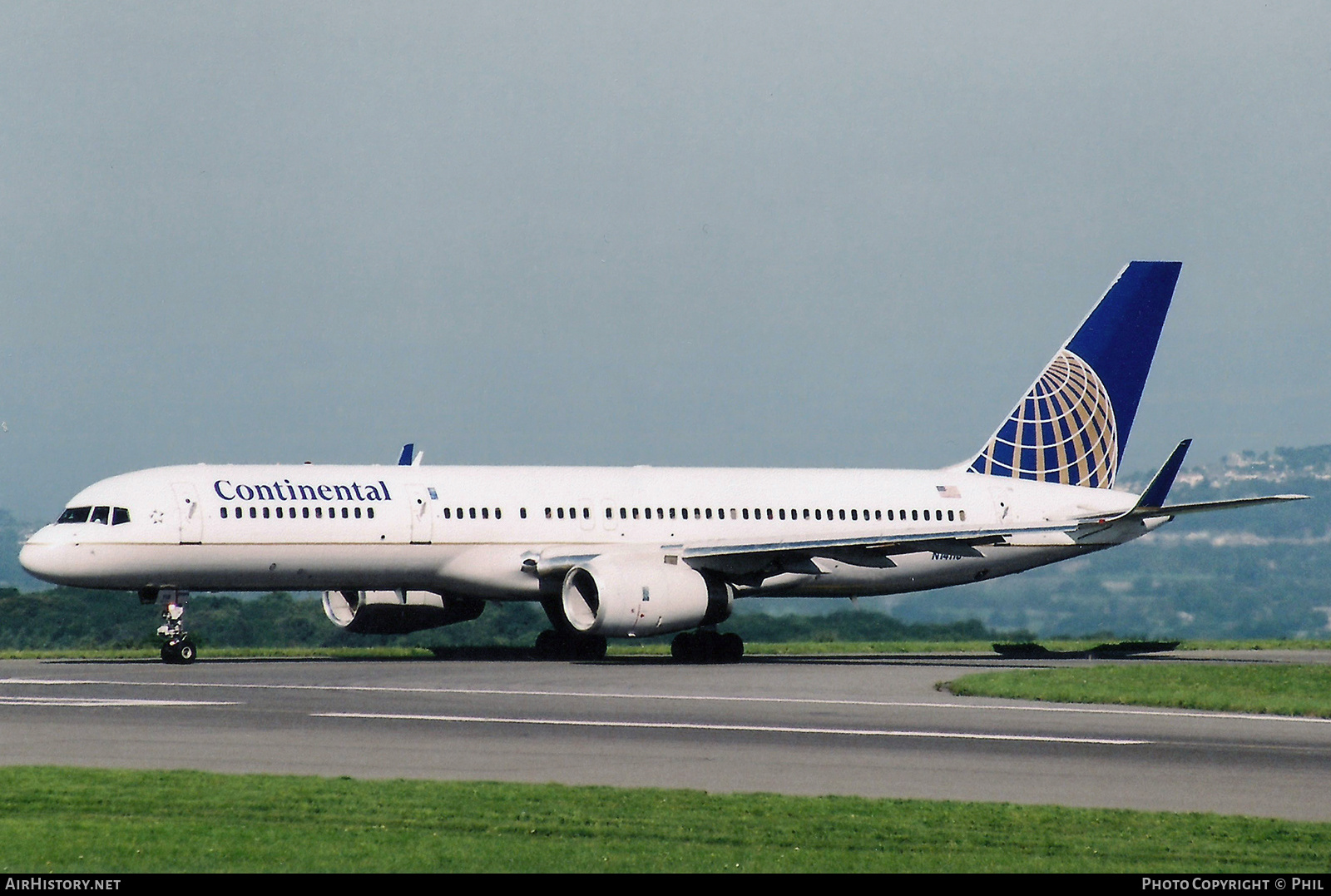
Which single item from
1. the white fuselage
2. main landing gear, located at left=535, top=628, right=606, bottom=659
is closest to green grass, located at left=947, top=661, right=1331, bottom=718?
the white fuselage

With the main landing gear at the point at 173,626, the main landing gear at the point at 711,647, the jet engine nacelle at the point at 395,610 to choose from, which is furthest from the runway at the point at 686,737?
the jet engine nacelle at the point at 395,610

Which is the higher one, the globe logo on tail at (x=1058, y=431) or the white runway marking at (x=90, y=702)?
the globe logo on tail at (x=1058, y=431)

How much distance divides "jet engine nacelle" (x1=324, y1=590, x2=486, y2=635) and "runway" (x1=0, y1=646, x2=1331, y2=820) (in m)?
9.21

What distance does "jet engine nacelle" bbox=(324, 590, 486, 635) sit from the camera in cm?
4041

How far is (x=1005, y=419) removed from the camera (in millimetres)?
46906

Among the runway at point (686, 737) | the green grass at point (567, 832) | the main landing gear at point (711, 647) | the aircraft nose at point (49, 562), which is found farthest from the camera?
the main landing gear at point (711, 647)

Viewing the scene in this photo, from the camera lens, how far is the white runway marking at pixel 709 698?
24391 millimetres

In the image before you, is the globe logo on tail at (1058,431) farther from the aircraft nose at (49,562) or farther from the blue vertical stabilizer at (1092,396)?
the aircraft nose at (49,562)

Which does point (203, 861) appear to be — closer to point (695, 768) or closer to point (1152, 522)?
point (695, 768)

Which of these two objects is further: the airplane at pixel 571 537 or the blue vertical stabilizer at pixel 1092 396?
the blue vertical stabilizer at pixel 1092 396

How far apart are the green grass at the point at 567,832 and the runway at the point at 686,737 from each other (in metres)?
1.25

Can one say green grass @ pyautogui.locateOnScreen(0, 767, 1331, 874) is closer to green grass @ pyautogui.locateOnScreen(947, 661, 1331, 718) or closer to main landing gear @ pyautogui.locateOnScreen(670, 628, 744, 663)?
green grass @ pyautogui.locateOnScreen(947, 661, 1331, 718)
